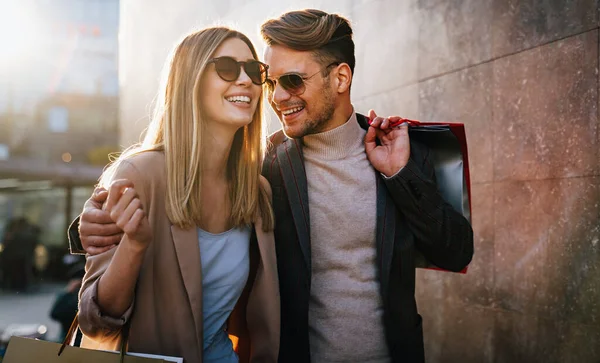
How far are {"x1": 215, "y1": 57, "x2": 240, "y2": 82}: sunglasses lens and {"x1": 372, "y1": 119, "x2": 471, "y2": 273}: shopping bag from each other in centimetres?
104

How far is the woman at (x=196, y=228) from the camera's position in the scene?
7.28 ft

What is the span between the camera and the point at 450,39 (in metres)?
5.43

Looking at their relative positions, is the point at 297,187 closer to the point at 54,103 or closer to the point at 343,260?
the point at 343,260

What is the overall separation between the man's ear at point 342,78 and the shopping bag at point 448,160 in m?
0.41

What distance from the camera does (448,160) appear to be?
3316mm

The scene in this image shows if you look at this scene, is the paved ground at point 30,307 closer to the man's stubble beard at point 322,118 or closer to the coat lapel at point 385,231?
the man's stubble beard at point 322,118

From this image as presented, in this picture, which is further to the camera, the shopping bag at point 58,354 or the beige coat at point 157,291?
the beige coat at point 157,291

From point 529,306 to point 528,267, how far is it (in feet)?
0.99

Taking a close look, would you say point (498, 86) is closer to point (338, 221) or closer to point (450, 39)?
point (450, 39)

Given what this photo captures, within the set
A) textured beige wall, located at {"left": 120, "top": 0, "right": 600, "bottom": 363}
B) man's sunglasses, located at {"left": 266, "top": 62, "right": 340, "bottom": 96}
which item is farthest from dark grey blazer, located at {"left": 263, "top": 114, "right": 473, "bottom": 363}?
textured beige wall, located at {"left": 120, "top": 0, "right": 600, "bottom": 363}

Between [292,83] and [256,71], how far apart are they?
1.62 ft

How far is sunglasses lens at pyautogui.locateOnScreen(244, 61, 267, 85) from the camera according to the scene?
2.82 m

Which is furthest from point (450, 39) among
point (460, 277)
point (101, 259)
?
point (101, 259)

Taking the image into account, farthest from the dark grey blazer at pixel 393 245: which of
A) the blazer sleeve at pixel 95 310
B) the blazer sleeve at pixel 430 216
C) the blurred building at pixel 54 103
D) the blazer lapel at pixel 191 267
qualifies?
the blurred building at pixel 54 103
